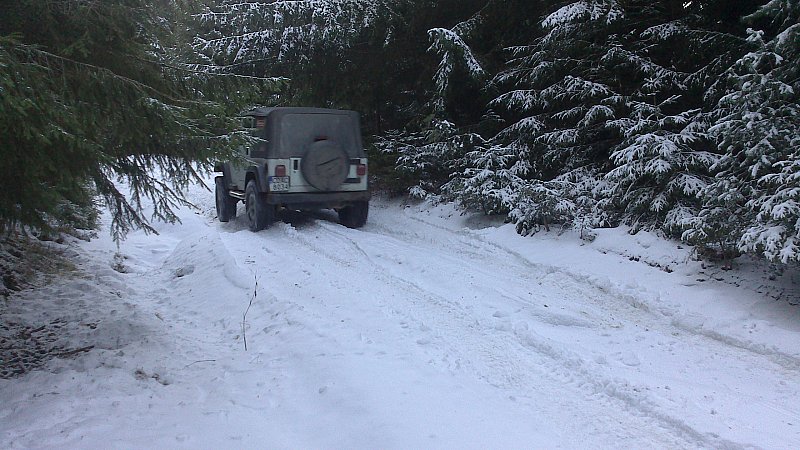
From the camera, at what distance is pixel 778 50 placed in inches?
238

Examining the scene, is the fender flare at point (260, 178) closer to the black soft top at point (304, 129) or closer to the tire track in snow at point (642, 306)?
the black soft top at point (304, 129)

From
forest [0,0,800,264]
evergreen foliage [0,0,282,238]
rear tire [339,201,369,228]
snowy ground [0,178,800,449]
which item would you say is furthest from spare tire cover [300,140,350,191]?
evergreen foliage [0,0,282,238]

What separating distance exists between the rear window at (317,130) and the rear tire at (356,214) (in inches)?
39.5

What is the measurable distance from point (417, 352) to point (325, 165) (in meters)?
5.88

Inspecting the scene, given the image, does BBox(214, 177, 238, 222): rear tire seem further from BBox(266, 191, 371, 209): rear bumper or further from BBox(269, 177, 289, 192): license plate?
BBox(269, 177, 289, 192): license plate

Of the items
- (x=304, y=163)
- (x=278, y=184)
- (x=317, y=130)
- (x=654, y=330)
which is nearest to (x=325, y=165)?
(x=304, y=163)

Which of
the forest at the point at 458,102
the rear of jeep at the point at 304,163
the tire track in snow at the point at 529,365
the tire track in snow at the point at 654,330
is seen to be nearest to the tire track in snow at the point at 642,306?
the tire track in snow at the point at 654,330

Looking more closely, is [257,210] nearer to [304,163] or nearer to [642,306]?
[304,163]

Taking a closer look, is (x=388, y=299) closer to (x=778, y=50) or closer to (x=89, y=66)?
(x=89, y=66)

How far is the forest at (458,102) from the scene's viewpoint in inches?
160

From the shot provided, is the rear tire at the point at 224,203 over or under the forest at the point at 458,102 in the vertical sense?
under

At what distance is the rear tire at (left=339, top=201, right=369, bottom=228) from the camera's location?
35.1ft

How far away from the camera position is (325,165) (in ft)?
32.5

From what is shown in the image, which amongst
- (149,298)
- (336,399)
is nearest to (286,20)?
(149,298)
